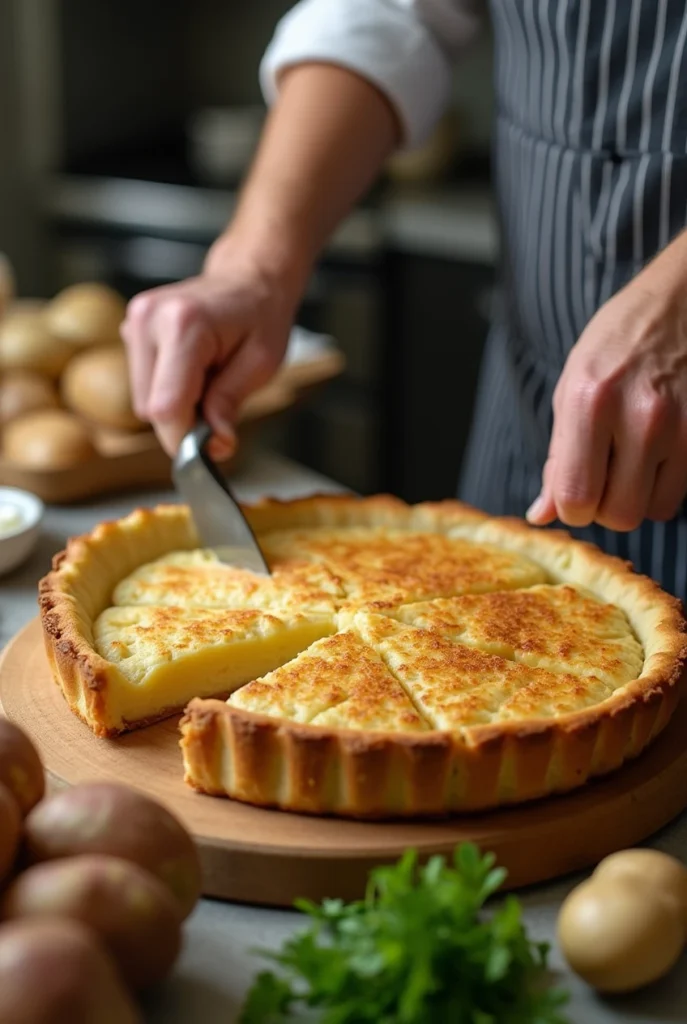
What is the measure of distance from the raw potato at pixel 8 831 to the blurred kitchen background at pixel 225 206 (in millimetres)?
3379

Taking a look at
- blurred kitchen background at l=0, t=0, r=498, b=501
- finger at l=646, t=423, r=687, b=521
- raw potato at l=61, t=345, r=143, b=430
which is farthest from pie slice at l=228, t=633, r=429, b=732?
blurred kitchen background at l=0, t=0, r=498, b=501

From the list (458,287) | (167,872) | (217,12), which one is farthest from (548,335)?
(217,12)

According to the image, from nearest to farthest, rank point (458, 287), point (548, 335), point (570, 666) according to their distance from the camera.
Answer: point (570, 666)
point (548, 335)
point (458, 287)

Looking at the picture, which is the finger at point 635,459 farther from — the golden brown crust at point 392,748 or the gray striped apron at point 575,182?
the gray striped apron at point 575,182

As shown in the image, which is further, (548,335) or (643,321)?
(548,335)

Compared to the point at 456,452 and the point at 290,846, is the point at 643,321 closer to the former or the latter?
the point at 290,846

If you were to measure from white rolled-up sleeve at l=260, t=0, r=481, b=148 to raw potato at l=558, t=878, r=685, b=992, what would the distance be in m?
1.71

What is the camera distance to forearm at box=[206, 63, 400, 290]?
2.25 meters

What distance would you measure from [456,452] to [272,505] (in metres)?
2.76

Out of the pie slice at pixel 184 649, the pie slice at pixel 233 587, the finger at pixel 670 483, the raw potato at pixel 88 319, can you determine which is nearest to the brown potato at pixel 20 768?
the pie slice at pixel 184 649

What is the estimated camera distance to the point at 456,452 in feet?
15.3

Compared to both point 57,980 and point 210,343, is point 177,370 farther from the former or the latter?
point 57,980

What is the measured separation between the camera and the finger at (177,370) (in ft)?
6.44

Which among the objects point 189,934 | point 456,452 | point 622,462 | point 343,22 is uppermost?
point 343,22
